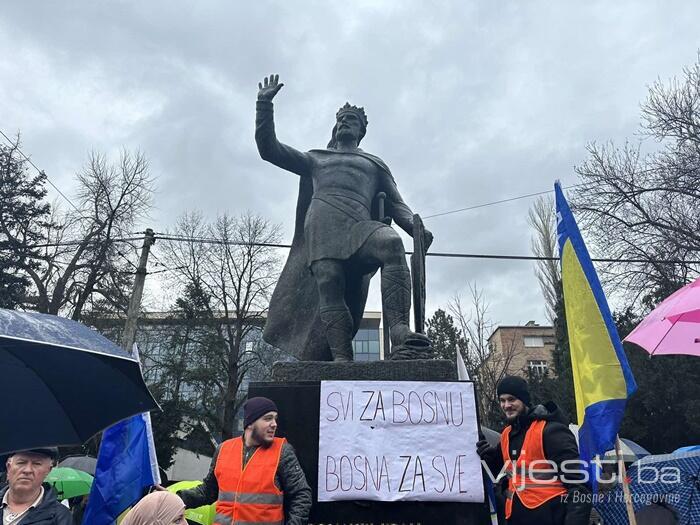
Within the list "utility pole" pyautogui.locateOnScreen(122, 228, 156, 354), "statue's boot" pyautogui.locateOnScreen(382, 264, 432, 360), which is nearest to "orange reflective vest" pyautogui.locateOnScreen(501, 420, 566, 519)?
"statue's boot" pyautogui.locateOnScreen(382, 264, 432, 360)

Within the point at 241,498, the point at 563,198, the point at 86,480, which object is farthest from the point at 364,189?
the point at 86,480

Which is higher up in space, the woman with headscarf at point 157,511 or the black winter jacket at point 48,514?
the woman with headscarf at point 157,511

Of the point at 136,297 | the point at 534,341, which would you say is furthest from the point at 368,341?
the point at 136,297

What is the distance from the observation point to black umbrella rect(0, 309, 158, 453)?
2801mm

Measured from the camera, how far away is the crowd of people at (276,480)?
8.73ft

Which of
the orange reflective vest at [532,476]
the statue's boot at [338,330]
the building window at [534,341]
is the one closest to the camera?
the orange reflective vest at [532,476]

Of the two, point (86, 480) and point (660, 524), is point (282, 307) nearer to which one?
point (660, 524)

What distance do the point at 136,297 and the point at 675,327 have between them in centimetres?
1224

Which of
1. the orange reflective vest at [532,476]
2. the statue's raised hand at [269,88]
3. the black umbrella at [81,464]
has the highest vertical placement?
the statue's raised hand at [269,88]

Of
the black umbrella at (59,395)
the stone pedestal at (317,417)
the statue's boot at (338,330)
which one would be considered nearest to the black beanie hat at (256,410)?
the black umbrella at (59,395)

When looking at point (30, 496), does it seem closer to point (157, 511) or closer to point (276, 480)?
point (276, 480)

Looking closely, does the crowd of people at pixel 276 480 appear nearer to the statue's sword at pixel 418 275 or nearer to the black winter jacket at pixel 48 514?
the black winter jacket at pixel 48 514

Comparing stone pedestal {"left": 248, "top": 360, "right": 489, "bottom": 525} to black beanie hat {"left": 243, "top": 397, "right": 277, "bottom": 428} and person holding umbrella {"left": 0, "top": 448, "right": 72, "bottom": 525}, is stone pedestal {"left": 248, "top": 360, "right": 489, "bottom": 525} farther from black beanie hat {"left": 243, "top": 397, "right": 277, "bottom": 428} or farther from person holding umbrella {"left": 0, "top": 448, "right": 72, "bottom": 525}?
person holding umbrella {"left": 0, "top": 448, "right": 72, "bottom": 525}

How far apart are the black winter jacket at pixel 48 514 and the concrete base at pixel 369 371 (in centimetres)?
152
